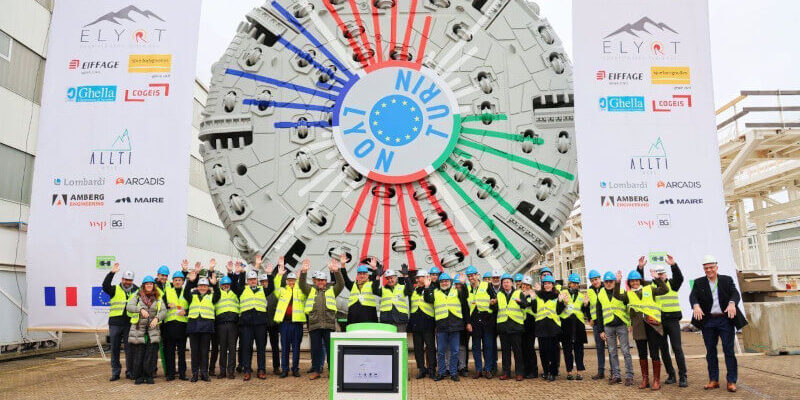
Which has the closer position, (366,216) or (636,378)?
(636,378)

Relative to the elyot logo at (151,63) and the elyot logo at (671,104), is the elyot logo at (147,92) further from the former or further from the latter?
the elyot logo at (671,104)

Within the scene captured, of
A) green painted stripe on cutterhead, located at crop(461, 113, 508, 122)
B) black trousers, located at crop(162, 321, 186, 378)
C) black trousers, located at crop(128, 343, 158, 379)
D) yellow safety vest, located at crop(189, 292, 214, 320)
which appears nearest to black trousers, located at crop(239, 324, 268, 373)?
yellow safety vest, located at crop(189, 292, 214, 320)

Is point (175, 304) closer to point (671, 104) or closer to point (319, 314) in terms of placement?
point (319, 314)

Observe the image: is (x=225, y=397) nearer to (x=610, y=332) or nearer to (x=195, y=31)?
(x=610, y=332)

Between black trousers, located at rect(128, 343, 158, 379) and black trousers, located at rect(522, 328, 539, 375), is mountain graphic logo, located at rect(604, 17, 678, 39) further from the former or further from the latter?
black trousers, located at rect(128, 343, 158, 379)

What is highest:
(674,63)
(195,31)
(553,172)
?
(195,31)

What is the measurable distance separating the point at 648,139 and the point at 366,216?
19.4ft

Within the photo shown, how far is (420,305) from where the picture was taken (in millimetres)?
9391

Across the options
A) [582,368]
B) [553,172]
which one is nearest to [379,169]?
[553,172]

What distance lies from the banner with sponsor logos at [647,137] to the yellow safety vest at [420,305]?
12.6ft

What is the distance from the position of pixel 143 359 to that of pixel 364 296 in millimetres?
3627

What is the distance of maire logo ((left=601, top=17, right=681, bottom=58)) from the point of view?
12.3 metres

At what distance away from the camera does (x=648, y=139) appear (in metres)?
12.0

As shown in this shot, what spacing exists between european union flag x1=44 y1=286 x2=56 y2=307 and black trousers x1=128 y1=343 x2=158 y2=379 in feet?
11.8
